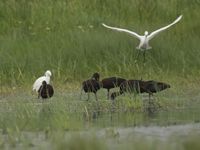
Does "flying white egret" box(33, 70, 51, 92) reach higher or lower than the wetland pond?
higher

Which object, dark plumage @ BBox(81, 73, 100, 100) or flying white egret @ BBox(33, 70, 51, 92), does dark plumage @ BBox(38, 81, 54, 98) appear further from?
dark plumage @ BBox(81, 73, 100, 100)

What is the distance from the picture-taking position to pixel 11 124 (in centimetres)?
1169

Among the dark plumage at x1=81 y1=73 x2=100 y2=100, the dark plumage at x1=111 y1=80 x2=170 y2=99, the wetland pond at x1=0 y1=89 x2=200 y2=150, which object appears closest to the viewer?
the wetland pond at x1=0 y1=89 x2=200 y2=150

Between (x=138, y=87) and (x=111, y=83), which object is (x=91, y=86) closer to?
(x=111, y=83)

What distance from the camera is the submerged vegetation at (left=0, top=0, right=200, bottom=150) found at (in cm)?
1134

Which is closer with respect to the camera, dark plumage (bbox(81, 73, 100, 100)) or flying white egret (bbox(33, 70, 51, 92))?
dark plumage (bbox(81, 73, 100, 100))

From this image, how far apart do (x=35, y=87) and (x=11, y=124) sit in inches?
143

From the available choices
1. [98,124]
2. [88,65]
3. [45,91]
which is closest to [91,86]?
[45,91]

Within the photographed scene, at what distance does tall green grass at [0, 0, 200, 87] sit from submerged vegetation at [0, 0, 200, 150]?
0.02m

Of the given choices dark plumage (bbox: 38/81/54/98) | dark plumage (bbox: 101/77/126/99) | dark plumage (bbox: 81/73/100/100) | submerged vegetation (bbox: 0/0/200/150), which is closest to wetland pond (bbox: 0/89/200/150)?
submerged vegetation (bbox: 0/0/200/150)

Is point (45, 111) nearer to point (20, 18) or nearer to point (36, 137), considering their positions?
point (36, 137)

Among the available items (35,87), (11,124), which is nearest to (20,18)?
(35,87)

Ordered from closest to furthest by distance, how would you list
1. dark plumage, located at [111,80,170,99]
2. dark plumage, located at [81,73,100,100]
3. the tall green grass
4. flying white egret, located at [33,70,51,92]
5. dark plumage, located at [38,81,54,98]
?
dark plumage, located at [111,80,170,99], dark plumage, located at [38,81,54,98], dark plumage, located at [81,73,100,100], flying white egret, located at [33,70,51,92], the tall green grass

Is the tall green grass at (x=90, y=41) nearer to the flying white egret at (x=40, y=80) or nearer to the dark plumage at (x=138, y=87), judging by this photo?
the flying white egret at (x=40, y=80)
